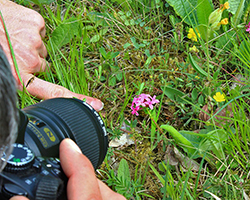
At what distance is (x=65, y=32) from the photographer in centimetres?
186

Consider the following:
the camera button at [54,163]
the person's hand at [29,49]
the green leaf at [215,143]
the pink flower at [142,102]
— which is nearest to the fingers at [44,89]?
the person's hand at [29,49]

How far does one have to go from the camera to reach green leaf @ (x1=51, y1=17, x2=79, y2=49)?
1.85m

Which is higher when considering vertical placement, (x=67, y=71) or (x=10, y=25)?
(x=10, y=25)

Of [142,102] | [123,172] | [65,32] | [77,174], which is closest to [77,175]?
[77,174]

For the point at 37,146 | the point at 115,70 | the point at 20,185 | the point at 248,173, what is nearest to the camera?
the point at 20,185

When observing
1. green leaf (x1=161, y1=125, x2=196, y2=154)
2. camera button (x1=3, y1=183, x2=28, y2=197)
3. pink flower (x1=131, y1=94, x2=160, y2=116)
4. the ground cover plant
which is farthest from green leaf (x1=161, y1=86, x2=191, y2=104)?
camera button (x1=3, y1=183, x2=28, y2=197)

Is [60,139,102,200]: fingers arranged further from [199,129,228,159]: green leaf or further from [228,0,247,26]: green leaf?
[228,0,247,26]: green leaf

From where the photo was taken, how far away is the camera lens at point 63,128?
1069 millimetres

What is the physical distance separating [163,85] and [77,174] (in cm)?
89

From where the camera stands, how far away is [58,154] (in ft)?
3.61

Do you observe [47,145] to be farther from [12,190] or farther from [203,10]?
[203,10]

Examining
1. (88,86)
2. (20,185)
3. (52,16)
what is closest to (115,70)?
(88,86)

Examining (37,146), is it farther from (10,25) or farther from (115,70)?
(10,25)

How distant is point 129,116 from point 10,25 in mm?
891
